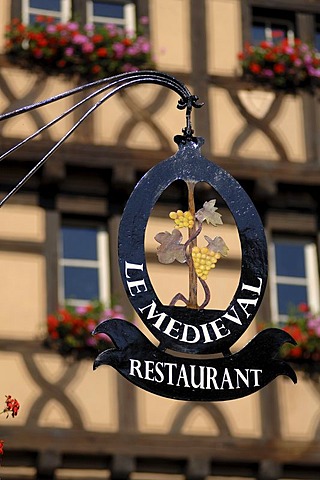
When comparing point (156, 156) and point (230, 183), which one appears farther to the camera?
point (156, 156)

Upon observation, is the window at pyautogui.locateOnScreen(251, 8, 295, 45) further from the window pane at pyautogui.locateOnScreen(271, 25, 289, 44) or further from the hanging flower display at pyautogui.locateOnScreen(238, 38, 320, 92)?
the hanging flower display at pyautogui.locateOnScreen(238, 38, 320, 92)

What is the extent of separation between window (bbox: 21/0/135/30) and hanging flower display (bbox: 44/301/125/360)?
2882mm

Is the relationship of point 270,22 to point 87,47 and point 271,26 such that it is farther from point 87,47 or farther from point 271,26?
point 87,47

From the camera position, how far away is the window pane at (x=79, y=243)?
17.1 m

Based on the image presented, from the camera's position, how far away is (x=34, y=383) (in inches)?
642

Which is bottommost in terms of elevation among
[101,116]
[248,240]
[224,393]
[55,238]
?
[224,393]

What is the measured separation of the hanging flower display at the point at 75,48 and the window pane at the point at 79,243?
141 centimetres

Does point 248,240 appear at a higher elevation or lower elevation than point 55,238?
lower

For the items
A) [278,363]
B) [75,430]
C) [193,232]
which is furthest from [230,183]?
[75,430]

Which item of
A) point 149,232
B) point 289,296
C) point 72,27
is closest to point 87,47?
point 72,27

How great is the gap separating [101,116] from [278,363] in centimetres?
805

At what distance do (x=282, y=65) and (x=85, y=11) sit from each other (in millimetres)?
1901

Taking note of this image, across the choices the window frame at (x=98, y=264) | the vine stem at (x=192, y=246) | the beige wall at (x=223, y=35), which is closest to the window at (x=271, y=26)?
the beige wall at (x=223, y=35)

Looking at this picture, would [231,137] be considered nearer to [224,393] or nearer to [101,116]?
[101,116]
